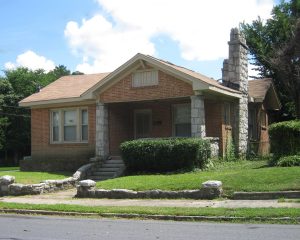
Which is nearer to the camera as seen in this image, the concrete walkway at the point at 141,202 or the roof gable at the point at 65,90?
the concrete walkway at the point at 141,202

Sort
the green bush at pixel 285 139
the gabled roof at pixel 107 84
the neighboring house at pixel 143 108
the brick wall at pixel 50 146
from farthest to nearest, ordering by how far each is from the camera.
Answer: the brick wall at pixel 50 146 < the neighboring house at pixel 143 108 < the gabled roof at pixel 107 84 < the green bush at pixel 285 139

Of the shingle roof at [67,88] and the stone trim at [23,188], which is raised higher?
the shingle roof at [67,88]

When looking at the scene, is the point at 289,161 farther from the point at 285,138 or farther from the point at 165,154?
the point at 165,154

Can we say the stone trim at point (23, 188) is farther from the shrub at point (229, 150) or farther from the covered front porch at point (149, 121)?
the shrub at point (229, 150)

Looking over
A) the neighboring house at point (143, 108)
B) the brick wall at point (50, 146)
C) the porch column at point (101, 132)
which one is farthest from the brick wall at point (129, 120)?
the brick wall at point (50, 146)

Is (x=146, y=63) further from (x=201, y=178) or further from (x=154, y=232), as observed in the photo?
(x=154, y=232)

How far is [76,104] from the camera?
2516 centimetres

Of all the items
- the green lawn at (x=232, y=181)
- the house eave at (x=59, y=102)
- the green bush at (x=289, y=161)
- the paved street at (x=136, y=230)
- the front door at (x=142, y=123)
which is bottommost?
the paved street at (x=136, y=230)

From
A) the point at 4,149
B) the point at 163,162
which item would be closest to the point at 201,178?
the point at 163,162

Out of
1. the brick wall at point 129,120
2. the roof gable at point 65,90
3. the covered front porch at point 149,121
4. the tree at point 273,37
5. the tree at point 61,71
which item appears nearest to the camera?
the covered front porch at point 149,121

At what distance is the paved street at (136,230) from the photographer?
9.39m

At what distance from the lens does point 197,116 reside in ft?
68.7

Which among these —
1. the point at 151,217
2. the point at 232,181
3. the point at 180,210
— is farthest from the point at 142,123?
the point at 151,217

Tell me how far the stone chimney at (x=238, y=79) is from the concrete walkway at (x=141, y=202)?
9550mm
